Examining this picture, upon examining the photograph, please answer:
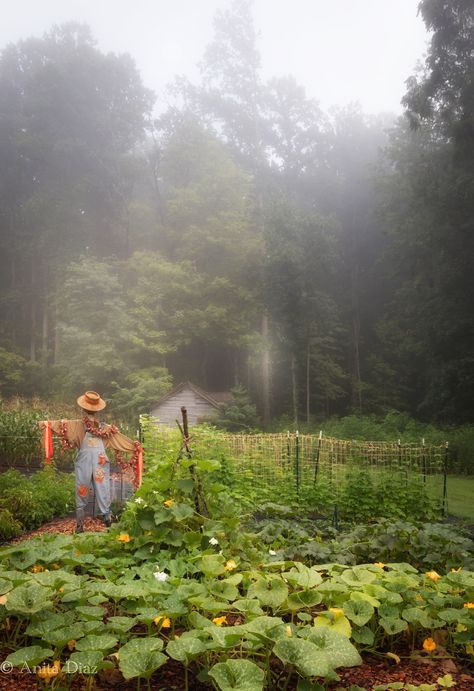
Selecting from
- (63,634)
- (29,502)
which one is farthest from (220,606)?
(29,502)

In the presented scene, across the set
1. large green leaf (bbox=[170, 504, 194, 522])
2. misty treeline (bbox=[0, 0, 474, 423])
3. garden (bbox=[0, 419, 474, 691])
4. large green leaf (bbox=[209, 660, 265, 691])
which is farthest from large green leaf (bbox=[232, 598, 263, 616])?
misty treeline (bbox=[0, 0, 474, 423])

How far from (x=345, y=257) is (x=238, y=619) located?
27856 millimetres

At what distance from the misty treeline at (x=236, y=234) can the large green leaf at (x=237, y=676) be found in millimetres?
16525

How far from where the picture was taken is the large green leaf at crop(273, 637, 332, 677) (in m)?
1.82

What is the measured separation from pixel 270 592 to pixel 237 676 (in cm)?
71

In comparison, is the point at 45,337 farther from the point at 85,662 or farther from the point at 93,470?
the point at 85,662

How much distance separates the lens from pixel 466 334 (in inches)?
754

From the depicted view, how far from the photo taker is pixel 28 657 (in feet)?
6.26

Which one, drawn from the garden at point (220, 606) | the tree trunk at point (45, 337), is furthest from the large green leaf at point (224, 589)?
the tree trunk at point (45, 337)

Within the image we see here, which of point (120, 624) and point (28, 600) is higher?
point (28, 600)

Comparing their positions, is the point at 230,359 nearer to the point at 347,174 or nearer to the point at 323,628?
the point at 347,174

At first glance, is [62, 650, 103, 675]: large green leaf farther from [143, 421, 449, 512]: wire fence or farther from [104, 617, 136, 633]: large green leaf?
[143, 421, 449, 512]: wire fence

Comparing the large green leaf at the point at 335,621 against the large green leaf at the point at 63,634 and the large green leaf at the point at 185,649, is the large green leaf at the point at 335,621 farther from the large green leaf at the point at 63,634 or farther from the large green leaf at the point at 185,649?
the large green leaf at the point at 63,634

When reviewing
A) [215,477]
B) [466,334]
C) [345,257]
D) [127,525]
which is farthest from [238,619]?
[345,257]
